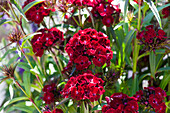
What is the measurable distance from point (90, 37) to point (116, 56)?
51 cm

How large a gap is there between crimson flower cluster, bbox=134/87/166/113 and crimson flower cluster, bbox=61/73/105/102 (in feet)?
0.91

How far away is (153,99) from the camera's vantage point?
3.37ft

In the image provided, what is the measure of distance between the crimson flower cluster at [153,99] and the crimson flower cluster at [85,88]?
277mm

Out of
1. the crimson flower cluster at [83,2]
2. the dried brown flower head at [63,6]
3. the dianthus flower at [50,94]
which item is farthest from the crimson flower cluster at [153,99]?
the dried brown flower head at [63,6]

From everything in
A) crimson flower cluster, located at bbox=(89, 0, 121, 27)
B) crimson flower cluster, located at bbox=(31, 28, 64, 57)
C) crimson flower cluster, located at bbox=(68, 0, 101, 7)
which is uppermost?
crimson flower cluster, located at bbox=(68, 0, 101, 7)

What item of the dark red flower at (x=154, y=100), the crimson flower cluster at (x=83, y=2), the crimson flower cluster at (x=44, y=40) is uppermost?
the crimson flower cluster at (x=83, y=2)

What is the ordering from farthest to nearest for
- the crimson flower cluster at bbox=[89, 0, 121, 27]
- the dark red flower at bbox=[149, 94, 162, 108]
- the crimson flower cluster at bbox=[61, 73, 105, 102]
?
the crimson flower cluster at bbox=[89, 0, 121, 27] → the dark red flower at bbox=[149, 94, 162, 108] → the crimson flower cluster at bbox=[61, 73, 105, 102]

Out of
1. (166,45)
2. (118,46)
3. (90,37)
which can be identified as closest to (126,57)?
(118,46)

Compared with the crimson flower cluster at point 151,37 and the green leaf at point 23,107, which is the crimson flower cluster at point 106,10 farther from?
the green leaf at point 23,107

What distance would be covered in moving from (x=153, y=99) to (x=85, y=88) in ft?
1.27

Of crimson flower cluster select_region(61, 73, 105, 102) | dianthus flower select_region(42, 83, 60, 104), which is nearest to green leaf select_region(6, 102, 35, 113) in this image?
dianthus flower select_region(42, 83, 60, 104)

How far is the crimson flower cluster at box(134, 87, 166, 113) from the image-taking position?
1.02m

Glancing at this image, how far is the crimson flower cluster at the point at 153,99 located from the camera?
1.02 metres

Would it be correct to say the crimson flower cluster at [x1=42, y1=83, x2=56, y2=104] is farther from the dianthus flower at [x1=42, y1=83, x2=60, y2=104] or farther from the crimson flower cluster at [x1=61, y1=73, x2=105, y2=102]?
the crimson flower cluster at [x1=61, y1=73, x2=105, y2=102]
